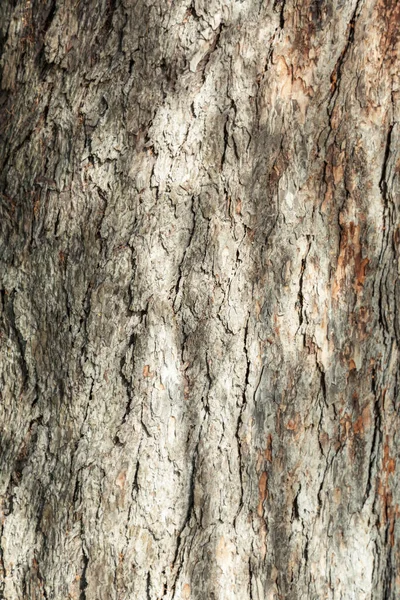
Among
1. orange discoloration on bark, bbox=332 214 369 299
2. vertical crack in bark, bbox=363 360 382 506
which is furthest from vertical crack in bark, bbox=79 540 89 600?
orange discoloration on bark, bbox=332 214 369 299

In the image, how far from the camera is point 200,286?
1.55 meters

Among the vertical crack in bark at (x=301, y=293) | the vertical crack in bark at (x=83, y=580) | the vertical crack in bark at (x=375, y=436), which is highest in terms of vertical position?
the vertical crack in bark at (x=301, y=293)

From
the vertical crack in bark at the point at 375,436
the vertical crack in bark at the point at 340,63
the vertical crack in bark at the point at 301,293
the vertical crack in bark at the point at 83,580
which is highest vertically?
the vertical crack in bark at the point at 340,63

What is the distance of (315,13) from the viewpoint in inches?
60.6

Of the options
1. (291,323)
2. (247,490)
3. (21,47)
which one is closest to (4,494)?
(247,490)

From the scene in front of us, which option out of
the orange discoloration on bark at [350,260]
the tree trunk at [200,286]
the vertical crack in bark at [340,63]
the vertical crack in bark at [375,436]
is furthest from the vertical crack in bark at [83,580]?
the vertical crack in bark at [340,63]

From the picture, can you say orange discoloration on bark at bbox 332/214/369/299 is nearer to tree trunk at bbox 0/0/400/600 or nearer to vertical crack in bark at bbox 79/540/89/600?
tree trunk at bbox 0/0/400/600


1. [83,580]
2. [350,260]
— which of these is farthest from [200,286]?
[83,580]

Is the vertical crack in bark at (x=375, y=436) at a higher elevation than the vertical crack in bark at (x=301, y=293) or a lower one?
lower

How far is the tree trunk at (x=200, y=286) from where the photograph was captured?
154cm

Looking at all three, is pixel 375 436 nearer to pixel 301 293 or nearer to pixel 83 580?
pixel 301 293

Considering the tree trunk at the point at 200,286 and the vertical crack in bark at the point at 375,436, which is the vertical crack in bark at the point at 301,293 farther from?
the vertical crack in bark at the point at 375,436

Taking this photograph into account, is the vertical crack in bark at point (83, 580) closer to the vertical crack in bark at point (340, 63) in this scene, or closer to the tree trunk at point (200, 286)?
the tree trunk at point (200, 286)

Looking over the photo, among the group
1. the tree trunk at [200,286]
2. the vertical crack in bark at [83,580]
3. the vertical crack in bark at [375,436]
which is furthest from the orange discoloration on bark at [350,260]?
the vertical crack in bark at [83,580]
